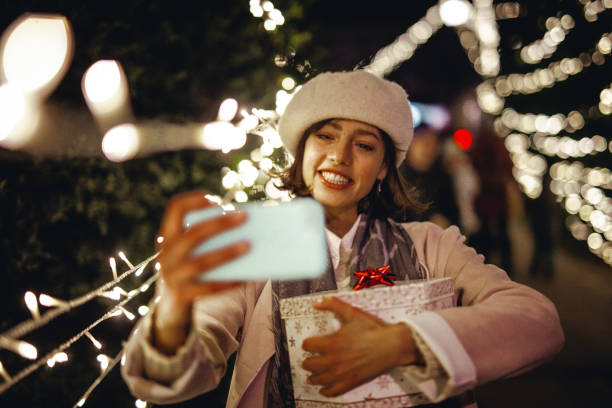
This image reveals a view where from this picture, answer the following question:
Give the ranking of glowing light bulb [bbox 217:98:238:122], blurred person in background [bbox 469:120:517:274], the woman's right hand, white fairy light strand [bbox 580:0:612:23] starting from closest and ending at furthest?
the woman's right hand, glowing light bulb [bbox 217:98:238:122], white fairy light strand [bbox 580:0:612:23], blurred person in background [bbox 469:120:517:274]

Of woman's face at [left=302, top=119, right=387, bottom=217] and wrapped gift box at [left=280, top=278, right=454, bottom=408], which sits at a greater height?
woman's face at [left=302, top=119, right=387, bottom=217]

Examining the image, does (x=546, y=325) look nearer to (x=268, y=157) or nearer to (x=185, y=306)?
(x=185, y=306)

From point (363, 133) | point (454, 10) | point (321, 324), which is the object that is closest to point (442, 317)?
point (321, 324)

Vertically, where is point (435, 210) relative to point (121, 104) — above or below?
below

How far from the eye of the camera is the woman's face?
5.82 feet

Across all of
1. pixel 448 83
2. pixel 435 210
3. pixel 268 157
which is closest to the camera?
pixel 268 157

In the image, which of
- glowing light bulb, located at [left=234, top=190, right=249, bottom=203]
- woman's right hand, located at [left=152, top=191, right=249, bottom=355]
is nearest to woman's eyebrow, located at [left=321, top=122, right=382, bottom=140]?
woman's right hand, located at [left=152, top=191, right=249, bottom=355]

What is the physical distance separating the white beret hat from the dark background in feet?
2.33

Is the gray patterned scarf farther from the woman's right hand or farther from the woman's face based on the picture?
the woman's right hand

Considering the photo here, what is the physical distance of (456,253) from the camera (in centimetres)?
171

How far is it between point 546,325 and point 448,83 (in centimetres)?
1380

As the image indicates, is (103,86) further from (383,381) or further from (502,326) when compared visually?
(502,326)

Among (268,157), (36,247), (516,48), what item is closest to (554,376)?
(268,157)

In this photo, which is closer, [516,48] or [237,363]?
[237,363]
